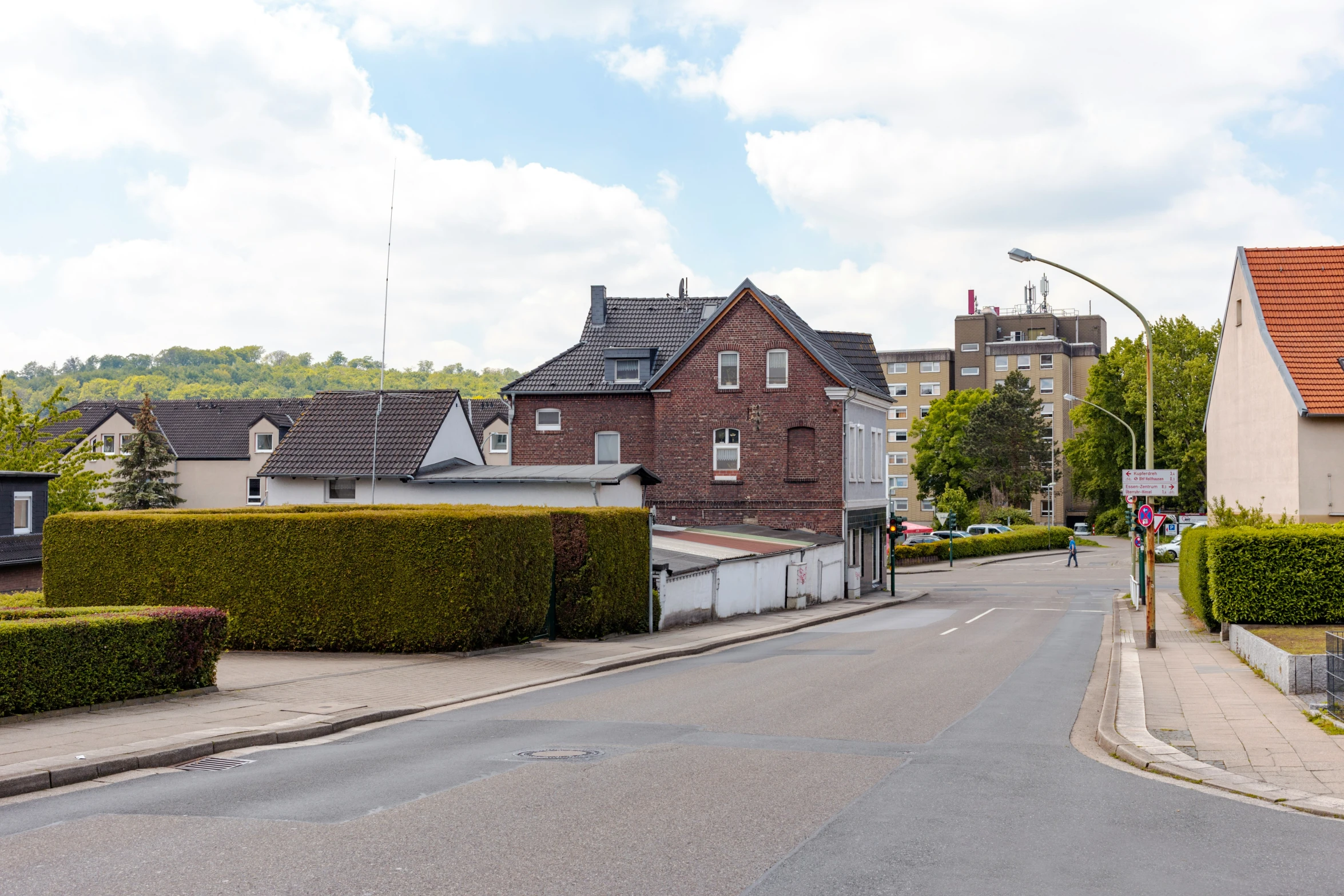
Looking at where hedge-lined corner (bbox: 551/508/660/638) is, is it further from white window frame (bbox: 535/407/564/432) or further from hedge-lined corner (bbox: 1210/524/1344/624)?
white window frame (bbox: 535/407/564/432)

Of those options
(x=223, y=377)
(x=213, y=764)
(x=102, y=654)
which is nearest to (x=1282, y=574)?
(x=213, y=764)

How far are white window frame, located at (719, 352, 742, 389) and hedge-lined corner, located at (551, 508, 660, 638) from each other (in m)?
19.5

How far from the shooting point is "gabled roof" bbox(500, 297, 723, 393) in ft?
150

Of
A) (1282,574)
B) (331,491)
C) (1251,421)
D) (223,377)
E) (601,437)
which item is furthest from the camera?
(223,377)

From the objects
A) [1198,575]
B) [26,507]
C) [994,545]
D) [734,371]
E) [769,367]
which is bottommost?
[994,545]

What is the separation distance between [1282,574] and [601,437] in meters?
27.9

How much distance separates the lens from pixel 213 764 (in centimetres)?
1081

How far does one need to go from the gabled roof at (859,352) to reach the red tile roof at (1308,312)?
18.4 metres

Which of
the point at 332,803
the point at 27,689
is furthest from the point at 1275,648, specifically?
the point at 27,689

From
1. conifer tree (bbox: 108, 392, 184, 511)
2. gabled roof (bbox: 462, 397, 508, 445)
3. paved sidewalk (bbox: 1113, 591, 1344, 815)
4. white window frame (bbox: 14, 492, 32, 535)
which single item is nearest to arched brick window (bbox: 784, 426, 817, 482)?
paved sidewalk (bbox: 1113, 591, 1344, 815)

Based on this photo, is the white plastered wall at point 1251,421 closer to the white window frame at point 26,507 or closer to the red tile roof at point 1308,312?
the red tile roof at point 1308,312

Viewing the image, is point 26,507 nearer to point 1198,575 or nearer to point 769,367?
point 769,367

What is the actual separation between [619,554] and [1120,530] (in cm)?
7500

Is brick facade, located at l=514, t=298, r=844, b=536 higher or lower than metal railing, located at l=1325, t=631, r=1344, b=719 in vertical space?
higher
